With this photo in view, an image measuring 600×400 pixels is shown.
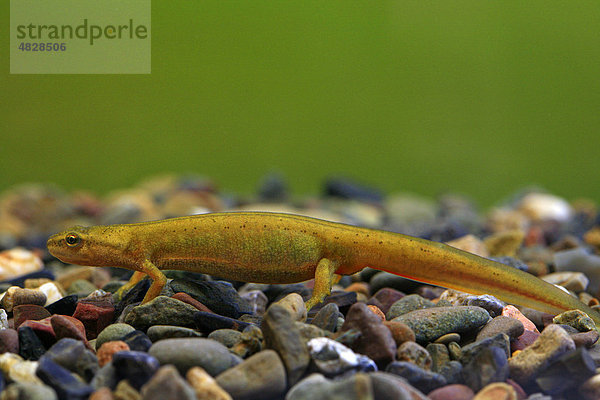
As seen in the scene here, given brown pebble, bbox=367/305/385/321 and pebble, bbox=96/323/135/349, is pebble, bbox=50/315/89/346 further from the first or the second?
brown pebble, bbox=367/305/385/321

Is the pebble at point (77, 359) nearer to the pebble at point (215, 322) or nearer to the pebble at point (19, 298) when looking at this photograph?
the pebble at point (215, 322)

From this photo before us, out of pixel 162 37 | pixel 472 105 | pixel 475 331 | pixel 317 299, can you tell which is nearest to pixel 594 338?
pixel 475 331

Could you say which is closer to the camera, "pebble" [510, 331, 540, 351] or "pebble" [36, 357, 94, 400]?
"pebble" [36, 357, 94, 400]

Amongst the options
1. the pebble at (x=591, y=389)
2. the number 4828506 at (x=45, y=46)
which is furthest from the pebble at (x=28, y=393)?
the number 4828506 at (x=45, y=46)

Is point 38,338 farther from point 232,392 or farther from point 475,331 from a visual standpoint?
point 475,331

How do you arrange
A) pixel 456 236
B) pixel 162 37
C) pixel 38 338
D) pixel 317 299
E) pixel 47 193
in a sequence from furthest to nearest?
pixel 47 193
pixel 456 236
pixel 162 37
pixel 317 299
pixel 38 338

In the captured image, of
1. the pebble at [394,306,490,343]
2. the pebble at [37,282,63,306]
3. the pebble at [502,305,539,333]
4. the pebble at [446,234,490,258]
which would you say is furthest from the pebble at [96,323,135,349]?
the pebble at [446,234,490,258]
